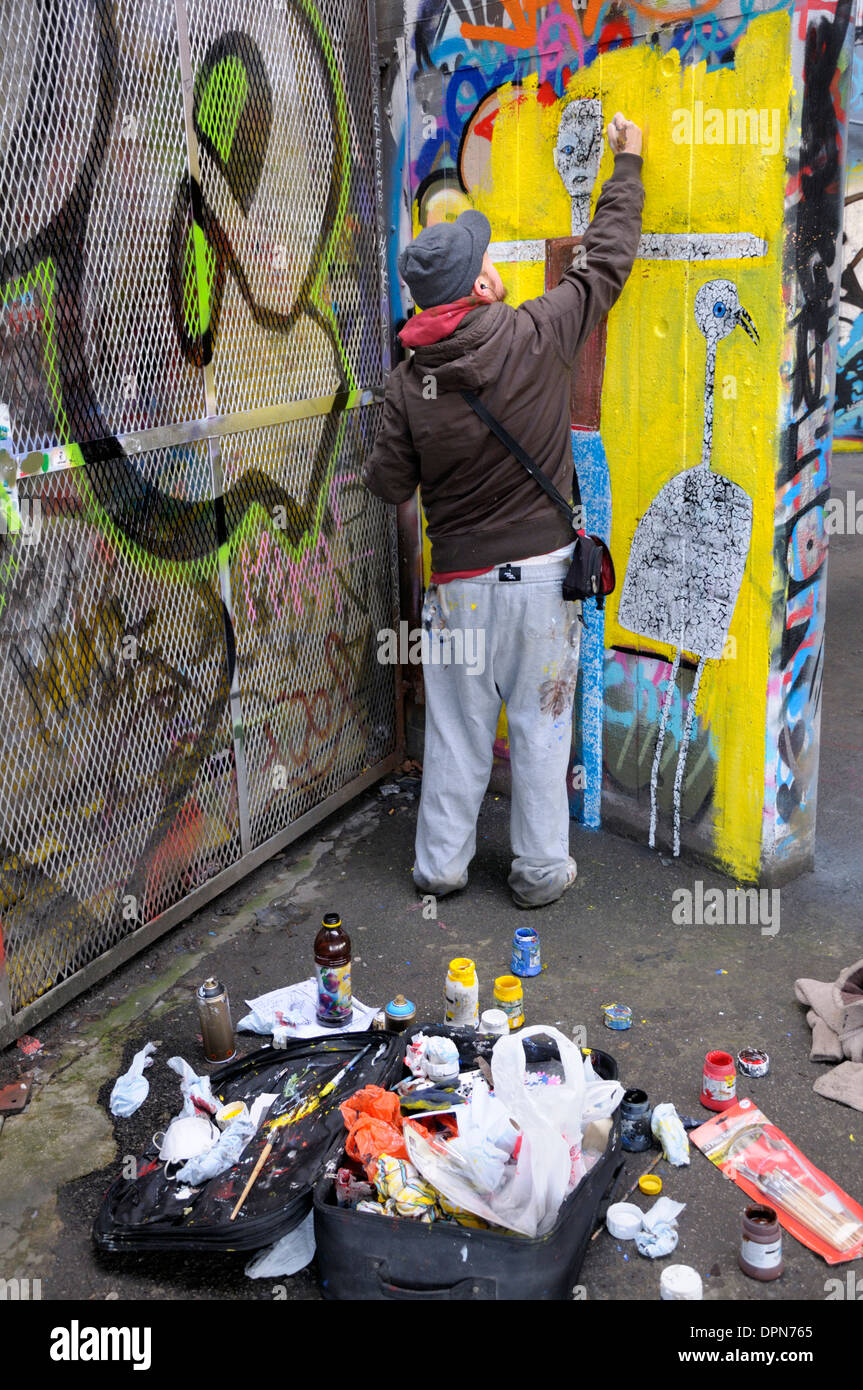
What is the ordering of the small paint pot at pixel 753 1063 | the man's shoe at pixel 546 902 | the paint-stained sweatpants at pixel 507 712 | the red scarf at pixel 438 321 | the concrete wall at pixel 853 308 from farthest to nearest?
the concrete wall at pixel 853 308 → the man's shoe at pixel 546 902 → the paint-stained sweatpants at pixel 507 712 → the red scarf at pixel 438 321 → the small paint pot at pixel 753 1063

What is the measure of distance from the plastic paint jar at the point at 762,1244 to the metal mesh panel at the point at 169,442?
7.43 feet

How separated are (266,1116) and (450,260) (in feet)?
8.58

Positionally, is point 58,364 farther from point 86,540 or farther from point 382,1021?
point 382,1021

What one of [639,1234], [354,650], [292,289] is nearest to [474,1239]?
[639,1234]

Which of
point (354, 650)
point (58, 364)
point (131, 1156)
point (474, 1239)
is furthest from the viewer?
point (354, 650)

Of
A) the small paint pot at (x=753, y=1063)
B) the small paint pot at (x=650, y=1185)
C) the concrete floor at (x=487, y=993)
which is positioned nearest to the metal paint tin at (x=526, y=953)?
the concrete floor at (x=487, y=993)

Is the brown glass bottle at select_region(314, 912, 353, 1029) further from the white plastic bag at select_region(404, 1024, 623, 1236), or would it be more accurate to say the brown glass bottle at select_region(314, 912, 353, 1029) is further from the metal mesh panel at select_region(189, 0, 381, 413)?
the metal mesh panel at select_region(189, 0, 381, 413)

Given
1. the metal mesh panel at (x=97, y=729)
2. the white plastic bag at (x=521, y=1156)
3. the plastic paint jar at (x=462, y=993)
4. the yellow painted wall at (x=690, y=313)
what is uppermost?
the yellow painted wall at (x=690, y=313)

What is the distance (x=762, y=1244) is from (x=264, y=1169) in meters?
1.25

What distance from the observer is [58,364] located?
373cm

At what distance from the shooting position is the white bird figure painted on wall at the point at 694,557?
428 centimetres

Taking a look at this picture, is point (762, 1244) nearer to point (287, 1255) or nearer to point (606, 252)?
point (287, 1255)

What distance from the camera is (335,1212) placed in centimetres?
286

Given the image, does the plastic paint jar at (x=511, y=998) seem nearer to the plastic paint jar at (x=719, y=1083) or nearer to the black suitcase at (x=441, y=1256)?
the plastic paint jar at (x=719, y=1083)
